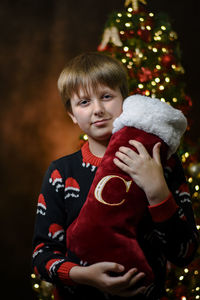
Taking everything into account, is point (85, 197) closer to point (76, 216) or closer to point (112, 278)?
point (76, 216)

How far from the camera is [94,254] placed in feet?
3.06

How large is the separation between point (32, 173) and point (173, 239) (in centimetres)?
227

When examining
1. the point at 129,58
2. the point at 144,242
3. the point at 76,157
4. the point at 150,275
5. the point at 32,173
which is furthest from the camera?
the point at 32,173

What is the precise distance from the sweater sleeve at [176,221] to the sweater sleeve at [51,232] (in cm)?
28

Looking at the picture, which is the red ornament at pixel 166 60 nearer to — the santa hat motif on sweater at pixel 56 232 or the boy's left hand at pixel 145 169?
the boy's left hand at pixel 145 169

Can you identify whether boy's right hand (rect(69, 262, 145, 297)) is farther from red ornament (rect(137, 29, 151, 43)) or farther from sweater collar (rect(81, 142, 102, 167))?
red ornament (rect(137, 29, 151, 43))

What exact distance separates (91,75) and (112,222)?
478 millimetres

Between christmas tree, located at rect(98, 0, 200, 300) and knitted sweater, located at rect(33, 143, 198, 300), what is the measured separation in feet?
3.38

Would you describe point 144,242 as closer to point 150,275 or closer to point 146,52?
point 150,275

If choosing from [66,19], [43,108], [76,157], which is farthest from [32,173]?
[76,157]

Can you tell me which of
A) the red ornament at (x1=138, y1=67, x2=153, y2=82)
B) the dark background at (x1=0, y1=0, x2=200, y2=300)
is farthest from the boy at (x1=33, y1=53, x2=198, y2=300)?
the dark background at (x1=0, y1=0, x2=200, y2=300)

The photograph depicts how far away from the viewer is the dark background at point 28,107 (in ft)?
9.86

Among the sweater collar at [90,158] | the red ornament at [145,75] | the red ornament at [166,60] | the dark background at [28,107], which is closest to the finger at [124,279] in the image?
the sweater collar at [90,158]

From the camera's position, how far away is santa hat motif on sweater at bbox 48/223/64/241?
3.53ft
